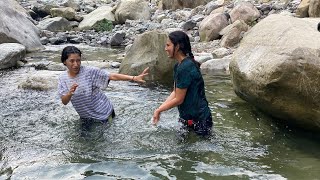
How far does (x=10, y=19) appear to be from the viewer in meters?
16.5

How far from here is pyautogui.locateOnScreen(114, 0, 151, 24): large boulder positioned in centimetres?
2288

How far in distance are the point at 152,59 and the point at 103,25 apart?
12171 millimetres

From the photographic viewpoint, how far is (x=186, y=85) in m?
5.47

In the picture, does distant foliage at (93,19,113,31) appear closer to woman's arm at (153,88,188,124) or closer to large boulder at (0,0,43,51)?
large boulder at (0,0,43,51)

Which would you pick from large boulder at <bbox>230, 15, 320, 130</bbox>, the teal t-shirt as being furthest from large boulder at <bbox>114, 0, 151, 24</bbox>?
the teal t-shirt

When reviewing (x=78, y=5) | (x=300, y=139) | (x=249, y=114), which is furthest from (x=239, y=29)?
(x=78, y=5)

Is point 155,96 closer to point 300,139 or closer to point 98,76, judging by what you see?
point 98,76

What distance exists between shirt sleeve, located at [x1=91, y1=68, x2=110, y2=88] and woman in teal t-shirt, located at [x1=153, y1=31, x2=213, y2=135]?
98 centimetres

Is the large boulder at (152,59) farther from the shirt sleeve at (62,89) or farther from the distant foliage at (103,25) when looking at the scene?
the distant foliage at (103,25)

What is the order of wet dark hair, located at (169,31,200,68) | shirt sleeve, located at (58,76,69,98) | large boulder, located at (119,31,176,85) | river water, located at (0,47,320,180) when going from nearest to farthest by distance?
river water, located at (0,47,320,180) < wet dark hair, located at (169,31,200,68) < shirt sleeve, located at (58,76,69,98) < large boulder, located at (119,31,176,85)

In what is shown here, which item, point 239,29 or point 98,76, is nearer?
point 98,76

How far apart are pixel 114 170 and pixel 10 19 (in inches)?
500

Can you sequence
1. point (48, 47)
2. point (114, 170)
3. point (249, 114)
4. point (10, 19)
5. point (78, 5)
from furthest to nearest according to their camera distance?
point (78, 5) < point (48, 47) < point (10, 19) < point (249, 114) < point (114, 170)

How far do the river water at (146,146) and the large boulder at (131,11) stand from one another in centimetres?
1490
